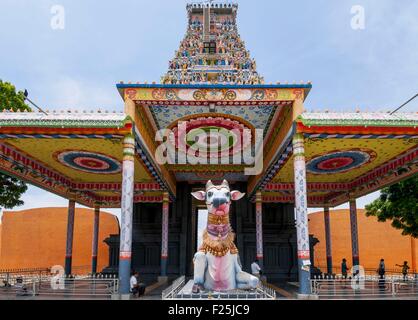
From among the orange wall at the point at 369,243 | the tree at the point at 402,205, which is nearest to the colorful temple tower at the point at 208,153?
the tree at the point at 402,205

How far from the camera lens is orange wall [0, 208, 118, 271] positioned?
28.9m

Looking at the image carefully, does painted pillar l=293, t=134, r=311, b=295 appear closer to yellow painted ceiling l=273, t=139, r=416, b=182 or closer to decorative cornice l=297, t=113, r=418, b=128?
decorative cornice l=297, t=113, r=418, b=128

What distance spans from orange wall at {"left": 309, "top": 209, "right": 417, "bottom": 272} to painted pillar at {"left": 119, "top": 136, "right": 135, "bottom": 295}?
20.3 meters

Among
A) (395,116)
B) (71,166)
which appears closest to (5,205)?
(71,166)

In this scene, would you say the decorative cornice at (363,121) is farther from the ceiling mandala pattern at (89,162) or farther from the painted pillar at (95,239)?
the painted pillar at (95,239)

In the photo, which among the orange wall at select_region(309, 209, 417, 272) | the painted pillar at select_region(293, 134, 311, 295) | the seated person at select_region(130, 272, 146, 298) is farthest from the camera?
the orange wall at select_region(309, 209, 417, 272)

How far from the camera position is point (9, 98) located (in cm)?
1761

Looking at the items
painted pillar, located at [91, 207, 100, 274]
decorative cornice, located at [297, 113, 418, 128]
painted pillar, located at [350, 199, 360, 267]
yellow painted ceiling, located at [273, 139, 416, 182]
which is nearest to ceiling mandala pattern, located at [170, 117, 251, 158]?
yellow painted ceiling, located at [273, 139, 416, 182]

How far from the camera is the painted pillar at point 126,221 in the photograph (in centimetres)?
1115

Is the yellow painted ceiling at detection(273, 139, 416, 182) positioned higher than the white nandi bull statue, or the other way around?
the yellow painted ceiling at detection(273, 139, 416, 182)

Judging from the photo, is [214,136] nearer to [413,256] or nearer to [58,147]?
[58,147]

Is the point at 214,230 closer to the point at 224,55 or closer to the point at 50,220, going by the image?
the point at 224,55

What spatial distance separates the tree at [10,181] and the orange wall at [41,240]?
1194cm
